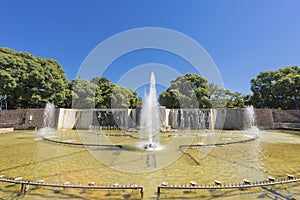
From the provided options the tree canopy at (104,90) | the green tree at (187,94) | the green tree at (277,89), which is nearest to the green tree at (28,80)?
the tree canopy at (104,90)

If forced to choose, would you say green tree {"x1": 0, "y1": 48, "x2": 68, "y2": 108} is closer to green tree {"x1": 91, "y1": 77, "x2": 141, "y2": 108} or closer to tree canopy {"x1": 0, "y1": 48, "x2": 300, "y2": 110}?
tree canopy {"x1": 0, "y1": 48, "x2": 300, "y2": 110}

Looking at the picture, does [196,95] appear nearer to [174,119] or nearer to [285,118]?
[174,119]

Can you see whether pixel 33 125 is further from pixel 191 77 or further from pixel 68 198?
pixel 191 77

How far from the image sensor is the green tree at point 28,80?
66.6 ft

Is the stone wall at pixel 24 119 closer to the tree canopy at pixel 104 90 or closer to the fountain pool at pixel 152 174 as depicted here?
the tree canopy at pixel 104 90

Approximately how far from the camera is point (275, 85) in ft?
84.8

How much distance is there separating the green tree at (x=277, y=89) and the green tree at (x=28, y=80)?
3313cm

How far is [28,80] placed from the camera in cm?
2194

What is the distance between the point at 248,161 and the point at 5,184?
7.15m

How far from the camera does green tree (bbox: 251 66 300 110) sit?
2466 cm

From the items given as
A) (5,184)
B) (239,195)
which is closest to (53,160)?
(5,184)

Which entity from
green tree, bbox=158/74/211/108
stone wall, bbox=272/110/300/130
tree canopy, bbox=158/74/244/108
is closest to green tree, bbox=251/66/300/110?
tree canopy, bbox=158/74/244/108

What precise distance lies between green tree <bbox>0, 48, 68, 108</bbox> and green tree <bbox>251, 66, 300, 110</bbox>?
3313cm

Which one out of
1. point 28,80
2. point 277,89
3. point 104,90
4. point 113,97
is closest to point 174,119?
point 113,97
